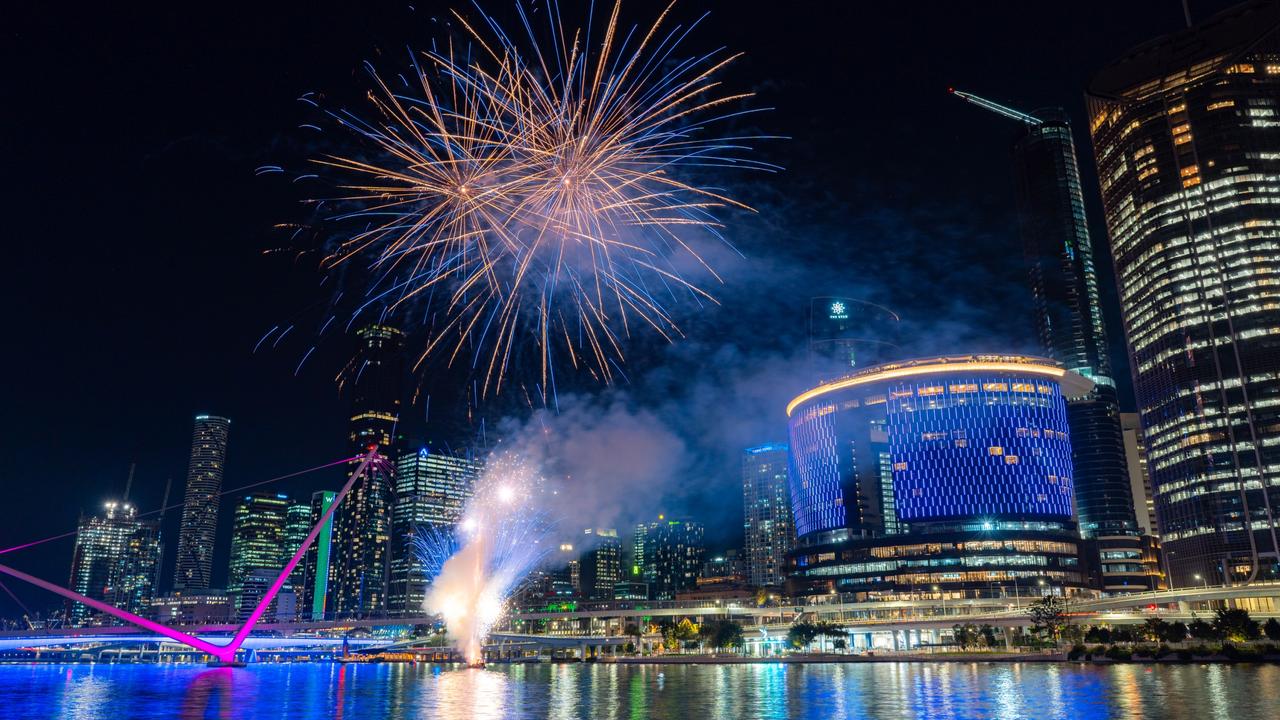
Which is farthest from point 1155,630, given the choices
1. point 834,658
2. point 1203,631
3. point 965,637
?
point 834,658

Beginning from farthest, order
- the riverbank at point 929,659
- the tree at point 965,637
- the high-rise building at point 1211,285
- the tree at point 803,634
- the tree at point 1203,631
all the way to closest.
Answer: the high-rise building at point 1211,285
the tree at point 803,634
the tree at point 965,637
the tree at point 1203,631
the riverbank at point 929,659

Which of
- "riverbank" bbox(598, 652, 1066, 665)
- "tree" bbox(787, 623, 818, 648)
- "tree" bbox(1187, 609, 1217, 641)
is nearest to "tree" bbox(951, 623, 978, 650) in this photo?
"riverbank" bbox(598, 652, 1066, 665)

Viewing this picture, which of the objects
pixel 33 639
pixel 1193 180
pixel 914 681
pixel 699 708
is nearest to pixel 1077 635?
pixel 914 681

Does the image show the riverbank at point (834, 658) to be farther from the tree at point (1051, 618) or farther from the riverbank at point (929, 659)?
the tree at point (1051, 618)

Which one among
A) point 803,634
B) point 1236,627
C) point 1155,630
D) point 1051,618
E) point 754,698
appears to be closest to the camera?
point 754,698

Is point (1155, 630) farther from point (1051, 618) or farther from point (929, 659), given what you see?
point (929, 659)

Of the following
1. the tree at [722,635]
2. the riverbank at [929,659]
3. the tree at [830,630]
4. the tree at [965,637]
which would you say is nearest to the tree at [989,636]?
the tree at [965,637]

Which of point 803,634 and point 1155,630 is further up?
point 1155,630
